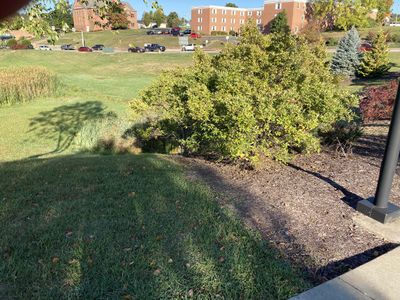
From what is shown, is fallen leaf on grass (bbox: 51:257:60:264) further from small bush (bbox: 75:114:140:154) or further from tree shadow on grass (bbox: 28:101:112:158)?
tree shadow on grass (bbox: 28:101:112:158)

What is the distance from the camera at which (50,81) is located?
75.1 ft

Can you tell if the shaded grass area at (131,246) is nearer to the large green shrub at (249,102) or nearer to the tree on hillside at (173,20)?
the large green shrub at (249,102)

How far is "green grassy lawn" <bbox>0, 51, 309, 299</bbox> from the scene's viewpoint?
301 cm

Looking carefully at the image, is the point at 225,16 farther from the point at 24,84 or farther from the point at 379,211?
the point at 379,211

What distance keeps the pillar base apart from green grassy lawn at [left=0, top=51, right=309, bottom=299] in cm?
146

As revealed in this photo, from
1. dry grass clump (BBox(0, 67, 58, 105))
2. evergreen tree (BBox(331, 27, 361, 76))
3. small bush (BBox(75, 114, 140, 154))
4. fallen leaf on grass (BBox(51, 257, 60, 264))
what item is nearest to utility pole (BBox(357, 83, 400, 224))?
fallen leaf on grass (BBox(51, 257, 60, 264))

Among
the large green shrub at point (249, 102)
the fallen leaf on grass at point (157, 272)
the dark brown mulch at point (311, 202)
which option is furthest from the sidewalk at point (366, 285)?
the large green shrub at point (249, 102)

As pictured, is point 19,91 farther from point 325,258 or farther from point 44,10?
point 325,258

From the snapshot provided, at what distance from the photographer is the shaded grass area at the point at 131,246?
2994 millimetres

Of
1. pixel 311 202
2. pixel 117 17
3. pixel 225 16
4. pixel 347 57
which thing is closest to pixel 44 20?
pixel 117 17

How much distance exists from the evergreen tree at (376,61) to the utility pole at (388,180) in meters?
22.9

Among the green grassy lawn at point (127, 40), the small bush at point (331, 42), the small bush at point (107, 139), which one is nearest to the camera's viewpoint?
the small bush at point (107, 139)

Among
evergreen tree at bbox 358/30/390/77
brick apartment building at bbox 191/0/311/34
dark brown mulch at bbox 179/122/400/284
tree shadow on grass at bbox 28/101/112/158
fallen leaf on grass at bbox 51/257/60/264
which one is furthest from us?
brick apartment building at bbox 191/0/311/34

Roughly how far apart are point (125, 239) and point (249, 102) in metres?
2.95
